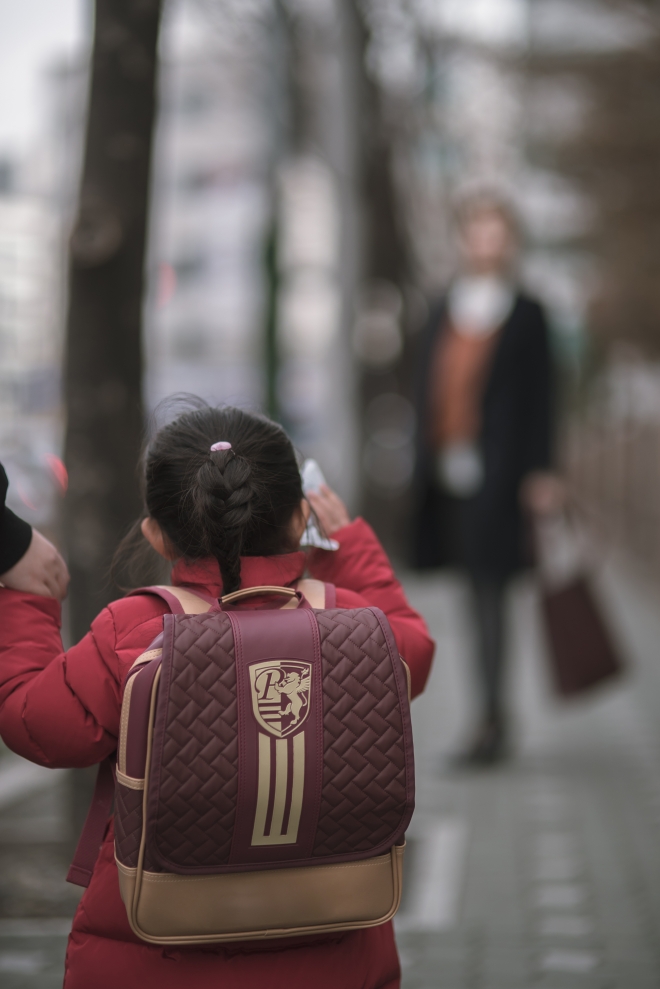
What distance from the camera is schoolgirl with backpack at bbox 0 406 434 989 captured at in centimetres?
180

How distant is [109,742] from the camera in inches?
77.8

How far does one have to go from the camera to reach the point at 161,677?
1.79 metres

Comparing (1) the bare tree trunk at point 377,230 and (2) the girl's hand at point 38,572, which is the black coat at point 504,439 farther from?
(1) the bare tree trunk at point 377,230

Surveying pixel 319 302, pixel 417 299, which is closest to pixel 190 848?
pixel 417 299

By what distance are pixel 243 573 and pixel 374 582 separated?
32cm

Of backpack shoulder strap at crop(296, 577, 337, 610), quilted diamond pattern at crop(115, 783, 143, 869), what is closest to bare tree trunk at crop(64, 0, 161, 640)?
backpack shoulder strap at crop(296, 577, 337, 610)

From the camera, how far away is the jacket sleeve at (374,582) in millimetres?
2203

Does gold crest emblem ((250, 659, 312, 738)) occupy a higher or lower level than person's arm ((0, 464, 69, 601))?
lower

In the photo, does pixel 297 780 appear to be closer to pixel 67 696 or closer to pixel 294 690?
pixel 294 690

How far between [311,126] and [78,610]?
12.8m

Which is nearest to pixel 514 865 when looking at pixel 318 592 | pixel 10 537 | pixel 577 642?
pixel 577 642

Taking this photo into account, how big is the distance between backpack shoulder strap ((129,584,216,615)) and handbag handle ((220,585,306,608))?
4 centimetres

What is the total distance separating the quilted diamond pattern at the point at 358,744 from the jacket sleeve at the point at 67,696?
1.00 ft

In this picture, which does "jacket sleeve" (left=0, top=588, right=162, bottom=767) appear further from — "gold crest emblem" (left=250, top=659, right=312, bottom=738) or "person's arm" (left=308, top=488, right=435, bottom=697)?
"person's arm" (left=308, top=488, right=435, bottom=697)
